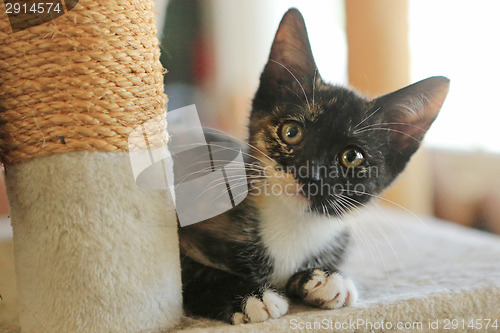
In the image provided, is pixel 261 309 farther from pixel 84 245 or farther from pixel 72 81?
pixel 72 81

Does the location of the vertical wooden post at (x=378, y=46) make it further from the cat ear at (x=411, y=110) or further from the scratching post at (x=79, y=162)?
the scratching post at (x=79, y=162)

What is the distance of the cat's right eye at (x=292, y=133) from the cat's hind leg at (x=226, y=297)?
29 cm

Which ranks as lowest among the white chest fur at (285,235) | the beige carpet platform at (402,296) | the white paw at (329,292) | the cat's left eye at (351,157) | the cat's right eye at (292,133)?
the beige carpet platform at (402,296)

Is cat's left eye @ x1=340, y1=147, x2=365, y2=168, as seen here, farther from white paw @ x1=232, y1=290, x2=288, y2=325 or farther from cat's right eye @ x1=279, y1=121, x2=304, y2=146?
white paw @ x1=232, y1=290, x2=288, y2=325

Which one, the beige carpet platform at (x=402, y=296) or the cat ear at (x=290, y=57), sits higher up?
the cat ear at (x=290, y=57)

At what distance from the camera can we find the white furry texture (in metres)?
0.68

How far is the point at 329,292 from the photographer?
0.81 m

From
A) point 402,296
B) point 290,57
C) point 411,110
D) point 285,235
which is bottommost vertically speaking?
point 402,296

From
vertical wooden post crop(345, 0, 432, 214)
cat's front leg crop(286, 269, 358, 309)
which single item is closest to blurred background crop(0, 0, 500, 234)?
vertical wooden post crop(345, 0, 432, 214)

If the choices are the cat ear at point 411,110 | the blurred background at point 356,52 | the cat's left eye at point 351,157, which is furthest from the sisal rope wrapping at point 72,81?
the cat ear at point 411,110

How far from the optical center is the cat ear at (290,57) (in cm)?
87

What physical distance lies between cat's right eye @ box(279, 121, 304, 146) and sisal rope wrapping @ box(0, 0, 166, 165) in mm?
308

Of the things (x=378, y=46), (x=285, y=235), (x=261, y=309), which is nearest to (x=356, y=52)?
(x=378, y=46)

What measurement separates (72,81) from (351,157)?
1.74 ft
